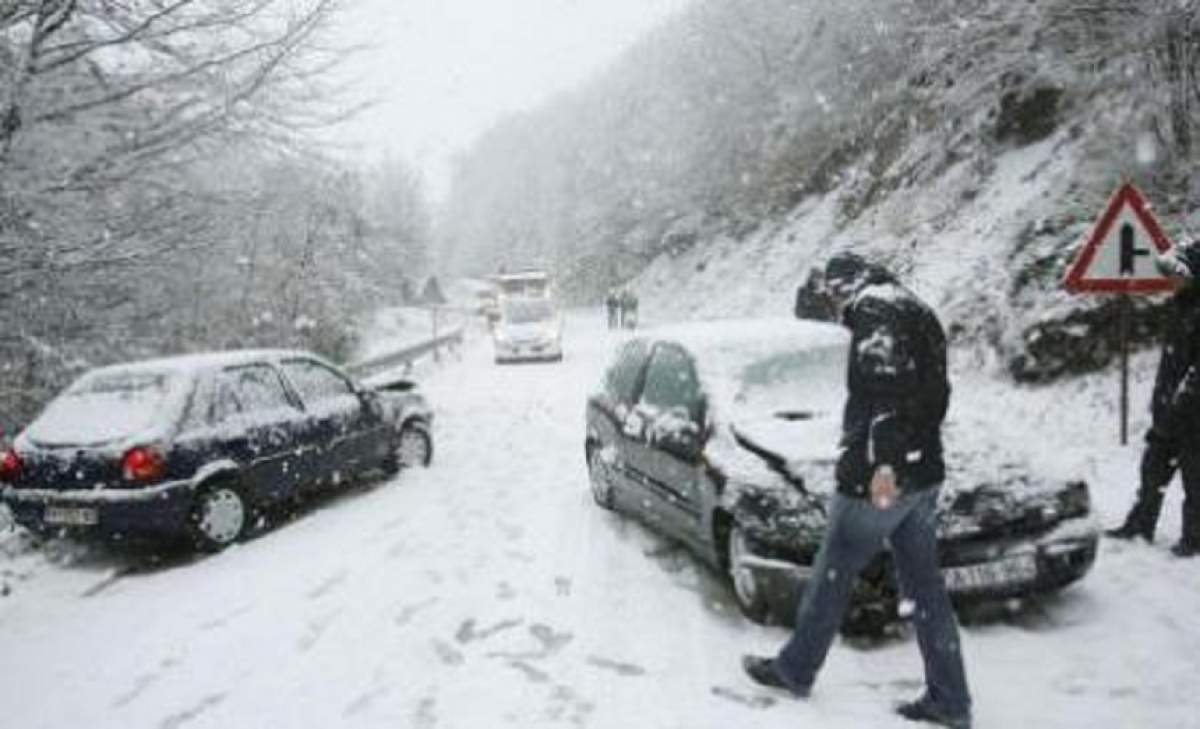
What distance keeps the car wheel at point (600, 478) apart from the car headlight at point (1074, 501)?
3977mm

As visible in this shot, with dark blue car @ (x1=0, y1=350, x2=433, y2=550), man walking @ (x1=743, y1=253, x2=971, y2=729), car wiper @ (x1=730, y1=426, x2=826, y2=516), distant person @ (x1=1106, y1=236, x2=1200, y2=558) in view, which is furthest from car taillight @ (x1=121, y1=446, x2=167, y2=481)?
distant person @ (x1=1106, y1=236, x2=1200, y2=558)

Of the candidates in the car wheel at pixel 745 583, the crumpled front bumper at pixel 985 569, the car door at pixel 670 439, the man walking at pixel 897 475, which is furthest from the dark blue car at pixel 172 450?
the man walking at pixel 897 475

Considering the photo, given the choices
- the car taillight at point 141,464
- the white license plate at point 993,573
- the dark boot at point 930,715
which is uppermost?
the car taillight at point 141,464

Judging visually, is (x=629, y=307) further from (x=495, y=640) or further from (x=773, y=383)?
(x=495, y=640)

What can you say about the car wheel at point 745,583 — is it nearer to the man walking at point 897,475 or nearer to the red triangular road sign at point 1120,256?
the man walking at point 897,475

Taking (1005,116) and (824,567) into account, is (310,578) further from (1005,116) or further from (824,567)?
(1005,116)

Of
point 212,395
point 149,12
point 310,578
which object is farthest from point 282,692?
point 149,12

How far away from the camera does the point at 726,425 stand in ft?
22.2

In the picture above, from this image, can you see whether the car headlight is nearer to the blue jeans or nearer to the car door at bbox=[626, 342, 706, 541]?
the blue jeans

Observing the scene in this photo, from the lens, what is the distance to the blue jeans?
4590 mm

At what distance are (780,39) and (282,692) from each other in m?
48.3

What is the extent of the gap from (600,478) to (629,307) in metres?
27.9

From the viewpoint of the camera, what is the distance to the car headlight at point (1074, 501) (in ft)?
19.1

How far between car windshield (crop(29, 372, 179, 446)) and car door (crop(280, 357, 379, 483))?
1.59 m
